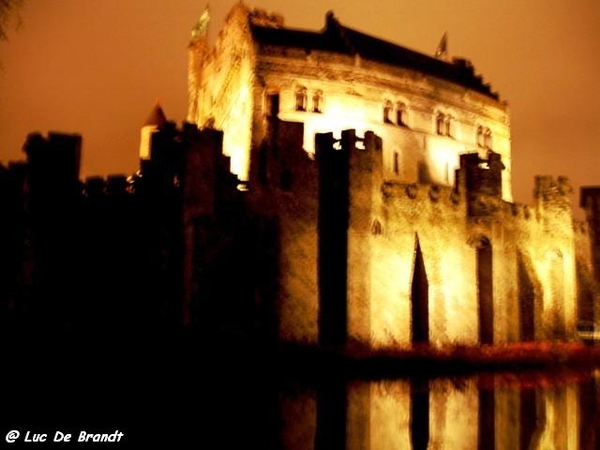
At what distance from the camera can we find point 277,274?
23.6 meters

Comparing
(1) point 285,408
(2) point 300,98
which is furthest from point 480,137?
(1) point 285,408

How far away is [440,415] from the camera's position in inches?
593

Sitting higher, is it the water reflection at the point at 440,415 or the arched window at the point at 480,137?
the arched window at the point at 480,137

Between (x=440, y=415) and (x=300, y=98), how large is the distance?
2580 cm

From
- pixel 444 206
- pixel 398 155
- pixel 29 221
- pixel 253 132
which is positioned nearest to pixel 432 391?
pixel 444 206

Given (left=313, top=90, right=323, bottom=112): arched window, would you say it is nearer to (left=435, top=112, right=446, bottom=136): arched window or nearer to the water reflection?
(left=435, top=112, right=446, bottom=136): arched window

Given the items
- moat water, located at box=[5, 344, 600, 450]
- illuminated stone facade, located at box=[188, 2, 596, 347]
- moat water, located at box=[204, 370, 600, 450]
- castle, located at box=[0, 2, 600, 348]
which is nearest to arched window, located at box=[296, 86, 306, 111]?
illuminated stone facade, located at box=[188, 2, 596, 347]

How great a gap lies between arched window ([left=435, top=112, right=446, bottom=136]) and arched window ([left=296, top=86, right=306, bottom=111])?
31.1ft

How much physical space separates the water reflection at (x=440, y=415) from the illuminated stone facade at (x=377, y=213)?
16.1ft

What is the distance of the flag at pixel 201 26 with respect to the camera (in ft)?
167

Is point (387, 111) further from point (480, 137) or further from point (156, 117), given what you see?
point (156, 117)

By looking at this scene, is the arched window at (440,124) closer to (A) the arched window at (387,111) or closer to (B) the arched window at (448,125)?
(B) the arched window at (448,125)

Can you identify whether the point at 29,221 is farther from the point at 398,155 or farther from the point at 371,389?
the point at 398,155

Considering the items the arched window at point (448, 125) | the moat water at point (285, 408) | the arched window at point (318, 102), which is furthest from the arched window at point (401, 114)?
the moat water at point (285, 408)
